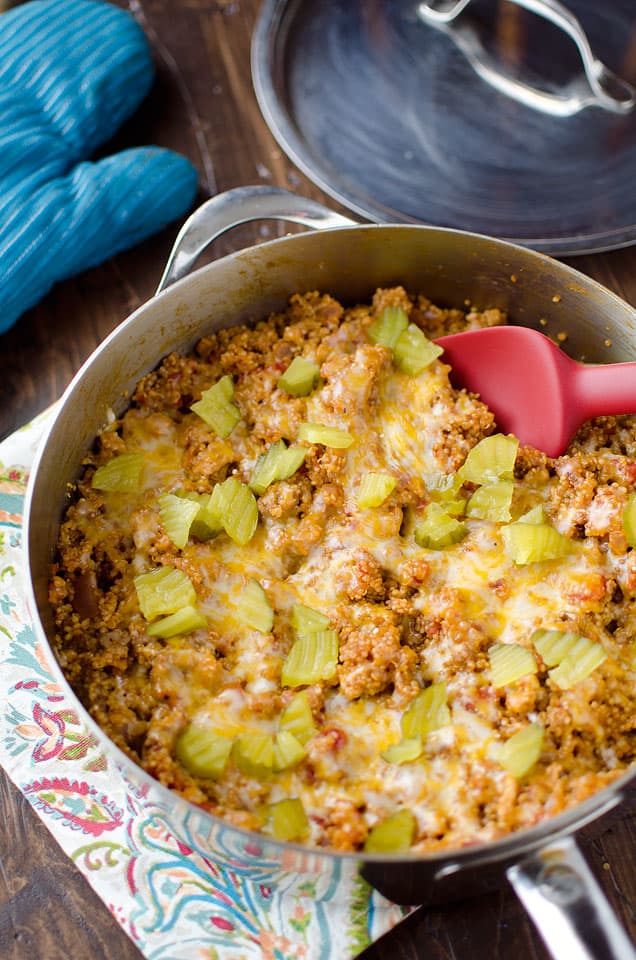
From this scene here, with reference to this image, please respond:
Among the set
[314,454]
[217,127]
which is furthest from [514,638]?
[217,127]

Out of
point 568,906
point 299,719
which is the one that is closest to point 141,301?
point 299,719

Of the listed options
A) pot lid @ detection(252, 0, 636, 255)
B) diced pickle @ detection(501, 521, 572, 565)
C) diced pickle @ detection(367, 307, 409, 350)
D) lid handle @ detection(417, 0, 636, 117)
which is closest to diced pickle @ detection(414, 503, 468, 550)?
diced pickle @ detection(501, 521, 572, 565)

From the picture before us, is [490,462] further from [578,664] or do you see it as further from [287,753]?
[287,753]

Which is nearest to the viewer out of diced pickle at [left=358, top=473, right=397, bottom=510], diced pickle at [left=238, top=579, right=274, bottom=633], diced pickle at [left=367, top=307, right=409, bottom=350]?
diced pickle at [left=238, top=579, right=274, bottom=633]

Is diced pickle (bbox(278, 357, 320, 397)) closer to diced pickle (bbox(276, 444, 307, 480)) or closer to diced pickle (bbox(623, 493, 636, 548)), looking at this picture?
diced pickle (bbox(276, 444, 307, 480))

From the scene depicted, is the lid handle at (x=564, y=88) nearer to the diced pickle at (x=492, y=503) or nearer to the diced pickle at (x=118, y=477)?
the diced pickle at (x=492, y=503)

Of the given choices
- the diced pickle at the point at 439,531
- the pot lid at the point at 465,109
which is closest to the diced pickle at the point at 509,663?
the diced pickle at the point at 439,531
